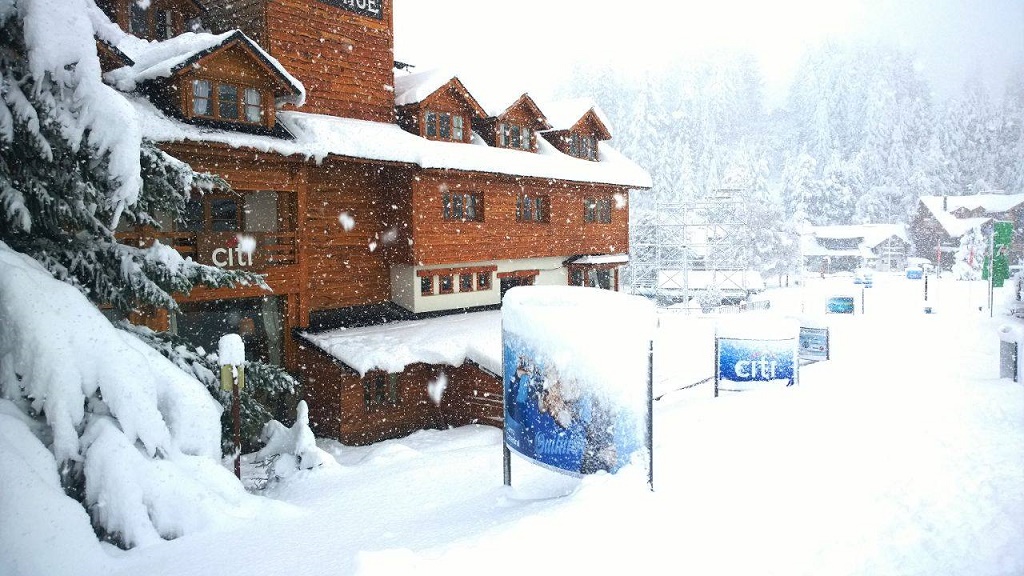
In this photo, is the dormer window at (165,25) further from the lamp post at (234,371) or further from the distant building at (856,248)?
the distant building at (856,248)

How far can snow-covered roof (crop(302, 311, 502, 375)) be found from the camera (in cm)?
1648

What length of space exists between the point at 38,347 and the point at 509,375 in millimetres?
5511

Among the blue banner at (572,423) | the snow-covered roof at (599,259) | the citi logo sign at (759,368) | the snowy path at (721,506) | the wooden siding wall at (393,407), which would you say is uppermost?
the snow-covered roof at (599,259)

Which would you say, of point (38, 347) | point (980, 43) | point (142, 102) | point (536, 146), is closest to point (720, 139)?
point (980, 43)

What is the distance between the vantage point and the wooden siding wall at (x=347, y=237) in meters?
18.7

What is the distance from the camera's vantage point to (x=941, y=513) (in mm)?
7754

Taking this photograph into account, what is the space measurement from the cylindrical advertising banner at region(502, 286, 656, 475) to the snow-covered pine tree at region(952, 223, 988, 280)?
6413 centimetres

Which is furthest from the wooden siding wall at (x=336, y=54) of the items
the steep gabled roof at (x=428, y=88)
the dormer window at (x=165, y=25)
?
the dormer window at (x=165, y=25)

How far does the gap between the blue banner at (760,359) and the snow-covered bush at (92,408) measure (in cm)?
1112

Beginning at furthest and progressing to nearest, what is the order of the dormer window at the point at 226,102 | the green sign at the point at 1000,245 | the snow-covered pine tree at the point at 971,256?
the snow-covered pine tree at the point at 971,256, the green sign at the point at 1000,245, the dormer window at the point at 226,102

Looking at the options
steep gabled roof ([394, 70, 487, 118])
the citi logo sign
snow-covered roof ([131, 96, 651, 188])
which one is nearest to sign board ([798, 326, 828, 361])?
the citi logo sign

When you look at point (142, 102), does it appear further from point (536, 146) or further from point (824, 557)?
point (824, 557)

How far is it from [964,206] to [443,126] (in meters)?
80.6

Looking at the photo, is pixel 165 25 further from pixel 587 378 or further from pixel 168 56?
pixel 587 378
